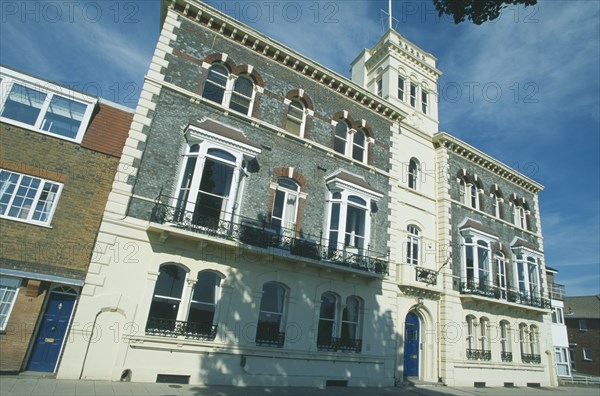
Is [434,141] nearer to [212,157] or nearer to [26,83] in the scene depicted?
[212,157]

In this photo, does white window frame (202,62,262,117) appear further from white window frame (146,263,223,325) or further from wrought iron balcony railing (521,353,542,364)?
wrought iron balcony railing (521,353,542,364)

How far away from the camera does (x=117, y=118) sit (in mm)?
14148

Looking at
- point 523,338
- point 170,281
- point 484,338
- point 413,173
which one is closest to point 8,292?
point 170,281

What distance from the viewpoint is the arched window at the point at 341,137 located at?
1819cm

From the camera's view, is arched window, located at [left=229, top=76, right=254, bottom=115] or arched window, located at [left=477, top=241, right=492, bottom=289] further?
arched window, located at [left=477, top=241, right=492, bottom=289]

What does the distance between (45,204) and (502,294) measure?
23763mm

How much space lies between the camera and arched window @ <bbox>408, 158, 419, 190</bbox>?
70.1 feet

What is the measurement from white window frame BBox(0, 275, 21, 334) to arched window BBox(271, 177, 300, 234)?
857cm

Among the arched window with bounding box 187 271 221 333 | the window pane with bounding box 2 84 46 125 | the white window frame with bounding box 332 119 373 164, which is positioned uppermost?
the white window frame with bounding box 332 119 373 164

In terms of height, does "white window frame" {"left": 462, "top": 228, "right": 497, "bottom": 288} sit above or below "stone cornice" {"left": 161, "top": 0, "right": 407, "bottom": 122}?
below

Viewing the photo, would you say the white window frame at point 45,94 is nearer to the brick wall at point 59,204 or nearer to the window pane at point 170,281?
the brick wall at point 59,204

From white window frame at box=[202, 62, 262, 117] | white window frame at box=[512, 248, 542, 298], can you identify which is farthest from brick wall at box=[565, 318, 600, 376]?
white window frame at box=[202, 62, 262, 117]

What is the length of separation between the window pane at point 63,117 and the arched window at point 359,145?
12.1 meters

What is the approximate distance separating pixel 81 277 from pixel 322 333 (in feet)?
30.2
